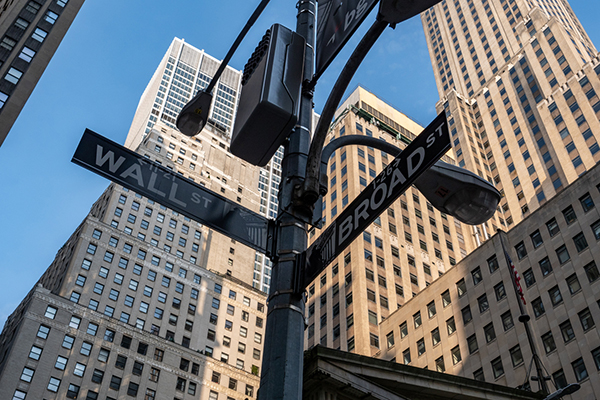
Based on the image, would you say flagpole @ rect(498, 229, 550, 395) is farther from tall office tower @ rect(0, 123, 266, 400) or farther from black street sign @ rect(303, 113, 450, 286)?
tall office tower @ rect(0, 123, 266, 400)

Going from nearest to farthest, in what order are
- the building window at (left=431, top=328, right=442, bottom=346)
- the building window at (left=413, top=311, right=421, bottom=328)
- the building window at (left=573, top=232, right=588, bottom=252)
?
1. the building window at (left=573, top=232, right=588, bottom=252)
2. the building window at (left=431, top=328, right=442, bottom=346)
3. the building window at (left=413, top=311, right=421, bottom=328)

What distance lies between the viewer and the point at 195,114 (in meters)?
8.69

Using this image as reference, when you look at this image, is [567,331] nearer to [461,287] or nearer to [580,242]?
[580,242]

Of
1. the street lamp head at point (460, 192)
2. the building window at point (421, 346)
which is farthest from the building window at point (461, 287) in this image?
the street lamp head at point (460, 192)

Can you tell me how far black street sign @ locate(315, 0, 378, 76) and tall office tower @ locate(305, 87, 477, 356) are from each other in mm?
A: 65299

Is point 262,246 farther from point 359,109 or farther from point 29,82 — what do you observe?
point 359,109

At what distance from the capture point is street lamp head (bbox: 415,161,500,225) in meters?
6.42

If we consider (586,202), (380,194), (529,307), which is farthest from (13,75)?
(380,194)

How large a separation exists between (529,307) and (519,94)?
228 feet

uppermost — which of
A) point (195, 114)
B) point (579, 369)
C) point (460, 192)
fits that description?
point (579, 369)

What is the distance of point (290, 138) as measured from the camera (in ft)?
21.4

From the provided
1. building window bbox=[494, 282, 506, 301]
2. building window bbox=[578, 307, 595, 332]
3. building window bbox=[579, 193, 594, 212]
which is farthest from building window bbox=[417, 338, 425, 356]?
building window bbox=[579, 193, 594, 212]

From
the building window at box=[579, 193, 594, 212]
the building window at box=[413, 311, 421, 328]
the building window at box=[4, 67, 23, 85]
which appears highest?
the building window at box=[4, 67, 23, 85]

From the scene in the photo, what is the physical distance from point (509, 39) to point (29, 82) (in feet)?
331
